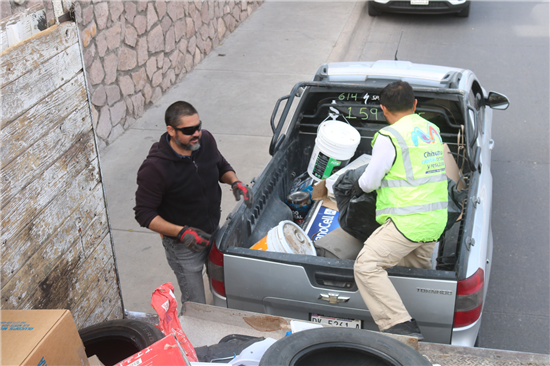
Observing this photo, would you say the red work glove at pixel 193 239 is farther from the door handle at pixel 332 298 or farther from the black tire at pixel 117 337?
the door handle at pixel 332 298

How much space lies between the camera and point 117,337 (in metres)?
2.69

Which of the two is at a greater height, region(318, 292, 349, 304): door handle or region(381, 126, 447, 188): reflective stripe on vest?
region(381, 126, 447, 188): reflective stripe on vest

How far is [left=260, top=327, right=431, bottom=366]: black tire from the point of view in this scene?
2301 millimetres

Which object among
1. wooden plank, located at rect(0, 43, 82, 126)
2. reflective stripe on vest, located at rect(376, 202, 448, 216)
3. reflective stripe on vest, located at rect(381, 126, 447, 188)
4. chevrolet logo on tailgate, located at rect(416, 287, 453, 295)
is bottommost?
chevrolet logo on tailgate, located at rect(416, 287, 453, 295)

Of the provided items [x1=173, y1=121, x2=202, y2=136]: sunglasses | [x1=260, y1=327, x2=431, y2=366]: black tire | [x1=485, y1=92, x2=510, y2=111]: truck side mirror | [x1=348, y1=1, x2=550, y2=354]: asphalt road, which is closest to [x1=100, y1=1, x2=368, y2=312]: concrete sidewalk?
[x1=348, y1=1, x2=550, y2=354]: asphalt road

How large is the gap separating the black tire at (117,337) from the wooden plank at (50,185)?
0.71 metres

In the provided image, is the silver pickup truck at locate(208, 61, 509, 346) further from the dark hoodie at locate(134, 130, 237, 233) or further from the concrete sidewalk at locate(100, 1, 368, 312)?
the concrete sidewalk at locate(100, 1, 368, 312)

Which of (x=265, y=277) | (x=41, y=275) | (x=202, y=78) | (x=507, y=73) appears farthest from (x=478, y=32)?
(x=41, y=275)

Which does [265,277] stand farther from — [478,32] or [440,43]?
[478,32]

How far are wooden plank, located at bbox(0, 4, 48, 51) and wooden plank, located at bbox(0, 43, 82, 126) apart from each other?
154 mm

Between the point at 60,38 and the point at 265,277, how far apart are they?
178 centimetres

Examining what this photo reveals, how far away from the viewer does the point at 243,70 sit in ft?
31.3

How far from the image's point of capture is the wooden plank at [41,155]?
2287 millimetres

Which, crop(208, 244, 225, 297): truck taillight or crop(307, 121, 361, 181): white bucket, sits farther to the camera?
crop(307, 121, 361, 181): white bucket
